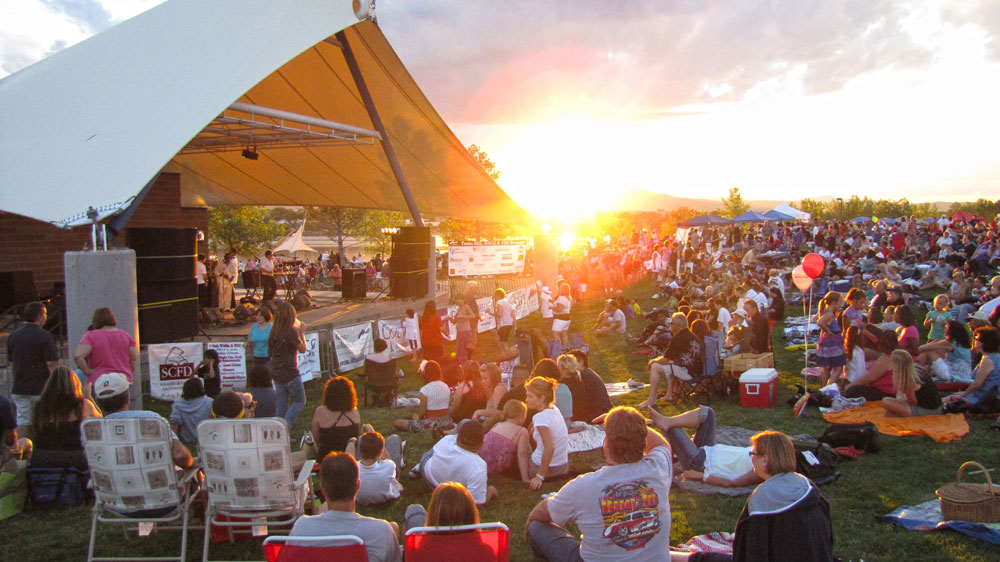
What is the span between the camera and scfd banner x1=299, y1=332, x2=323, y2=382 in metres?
11.0

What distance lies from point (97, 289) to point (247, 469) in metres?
4.10

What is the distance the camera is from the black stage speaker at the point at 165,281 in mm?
10594

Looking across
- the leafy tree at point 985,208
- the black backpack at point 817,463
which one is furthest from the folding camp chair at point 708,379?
the leafy tree at point 985,208

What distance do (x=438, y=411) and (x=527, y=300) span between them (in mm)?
Answer: 11942

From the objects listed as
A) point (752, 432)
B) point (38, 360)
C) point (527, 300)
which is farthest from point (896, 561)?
point (527, 300)

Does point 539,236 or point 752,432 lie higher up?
point 539,236

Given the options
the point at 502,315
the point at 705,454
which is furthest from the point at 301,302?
the point at 705,454

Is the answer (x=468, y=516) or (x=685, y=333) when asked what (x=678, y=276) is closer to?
(x=685, y=333)

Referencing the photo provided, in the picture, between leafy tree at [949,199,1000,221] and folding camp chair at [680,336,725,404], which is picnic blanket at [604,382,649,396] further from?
leafy tree at [949,199,1000,221]

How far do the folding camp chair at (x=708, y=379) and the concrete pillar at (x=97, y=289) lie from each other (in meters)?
6.88

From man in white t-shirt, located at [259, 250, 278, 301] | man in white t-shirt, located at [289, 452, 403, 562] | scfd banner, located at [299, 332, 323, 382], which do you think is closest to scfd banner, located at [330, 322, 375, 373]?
scfd banner, located at [299, 332, 323, 382]

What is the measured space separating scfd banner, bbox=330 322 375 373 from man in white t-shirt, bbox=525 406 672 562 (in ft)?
28.9

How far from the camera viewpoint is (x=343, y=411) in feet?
19.5

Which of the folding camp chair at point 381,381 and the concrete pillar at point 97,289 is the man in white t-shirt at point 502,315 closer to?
the folding camp chair at point 381,381
